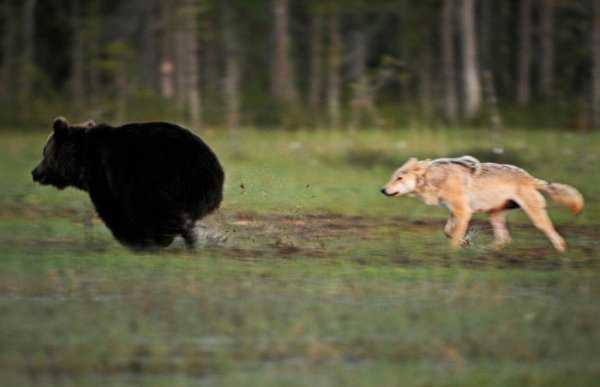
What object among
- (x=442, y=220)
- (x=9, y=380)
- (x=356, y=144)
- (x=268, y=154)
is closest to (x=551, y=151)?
(x=356, y=144)

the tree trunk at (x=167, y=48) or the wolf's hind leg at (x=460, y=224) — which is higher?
the wolf's hind leg at (x=460, y=224)

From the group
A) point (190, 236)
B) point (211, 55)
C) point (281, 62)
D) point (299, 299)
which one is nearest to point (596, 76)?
point (281, 62)

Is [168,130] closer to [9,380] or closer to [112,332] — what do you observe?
[112,332]

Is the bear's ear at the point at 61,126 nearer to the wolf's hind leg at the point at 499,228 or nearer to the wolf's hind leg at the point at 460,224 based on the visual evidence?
the wolf's hind leg at the point at 460,224

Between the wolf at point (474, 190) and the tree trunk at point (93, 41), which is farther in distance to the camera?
the tree trunk at point (93, 41)

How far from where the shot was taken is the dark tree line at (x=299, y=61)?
27375 millimetres

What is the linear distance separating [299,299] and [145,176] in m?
2.32

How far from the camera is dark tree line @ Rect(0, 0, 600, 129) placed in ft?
89.8

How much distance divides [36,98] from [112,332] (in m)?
22.6

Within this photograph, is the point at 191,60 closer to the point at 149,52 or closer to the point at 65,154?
the point at 149,52

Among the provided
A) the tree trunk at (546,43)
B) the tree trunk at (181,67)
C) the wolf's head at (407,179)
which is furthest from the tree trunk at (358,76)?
the wolf's head at (407,179)

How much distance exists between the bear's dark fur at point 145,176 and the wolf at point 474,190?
1861 mm

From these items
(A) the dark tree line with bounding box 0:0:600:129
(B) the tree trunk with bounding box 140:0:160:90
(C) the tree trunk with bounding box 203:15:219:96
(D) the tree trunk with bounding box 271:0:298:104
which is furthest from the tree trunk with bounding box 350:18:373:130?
(B) the tree trunk with bounding box 140:0:160:90

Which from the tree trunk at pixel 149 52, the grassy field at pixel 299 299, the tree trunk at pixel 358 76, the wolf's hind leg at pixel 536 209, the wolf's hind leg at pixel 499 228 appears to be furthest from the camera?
the tree trunk at pixel 149 52
